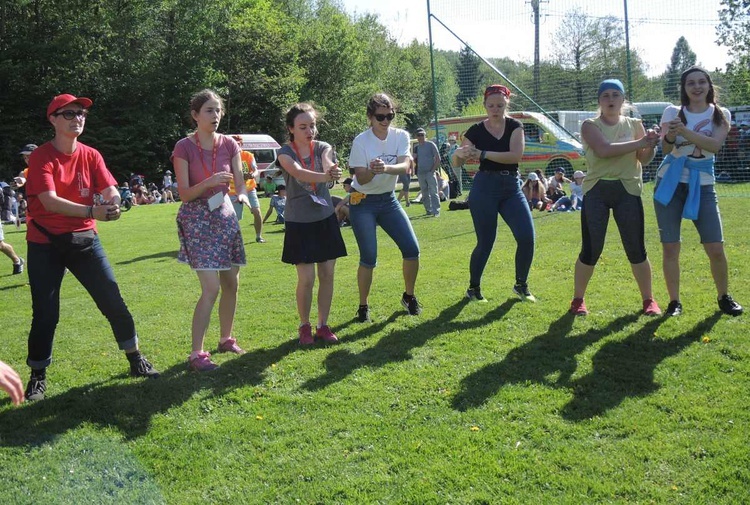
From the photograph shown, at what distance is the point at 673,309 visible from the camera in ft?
19.2

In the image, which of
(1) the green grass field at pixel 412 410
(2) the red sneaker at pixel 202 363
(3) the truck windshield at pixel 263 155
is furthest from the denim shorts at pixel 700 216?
(3) the truck windshield at pixel 263 155

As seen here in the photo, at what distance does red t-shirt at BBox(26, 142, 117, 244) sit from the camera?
4516 mm

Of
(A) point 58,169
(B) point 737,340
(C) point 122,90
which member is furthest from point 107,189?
(C) point 122,90

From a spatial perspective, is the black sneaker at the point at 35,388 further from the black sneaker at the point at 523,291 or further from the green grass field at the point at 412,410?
the black sneaker at the point at 523,291

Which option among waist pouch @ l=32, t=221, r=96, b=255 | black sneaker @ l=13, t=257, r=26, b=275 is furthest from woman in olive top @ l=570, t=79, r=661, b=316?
black sneaker @ l=13, t=257, r=26, b=275

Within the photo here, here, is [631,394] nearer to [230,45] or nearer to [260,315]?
[260,315]

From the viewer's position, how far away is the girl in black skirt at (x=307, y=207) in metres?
5.45

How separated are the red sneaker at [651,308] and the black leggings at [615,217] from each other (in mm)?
354

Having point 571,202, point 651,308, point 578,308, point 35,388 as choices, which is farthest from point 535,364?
point 571,202

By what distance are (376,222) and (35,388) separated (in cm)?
290

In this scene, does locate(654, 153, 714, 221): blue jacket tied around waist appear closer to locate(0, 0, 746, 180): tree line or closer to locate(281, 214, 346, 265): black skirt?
locate(281, 214, 346, 265): black skirt

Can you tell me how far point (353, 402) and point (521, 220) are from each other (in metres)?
2.84

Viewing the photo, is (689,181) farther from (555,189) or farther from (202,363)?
(555,189)

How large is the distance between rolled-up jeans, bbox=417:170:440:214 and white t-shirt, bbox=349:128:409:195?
961cm
